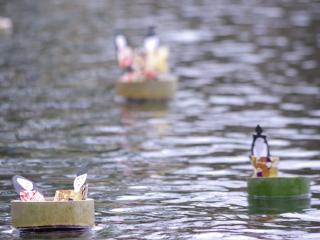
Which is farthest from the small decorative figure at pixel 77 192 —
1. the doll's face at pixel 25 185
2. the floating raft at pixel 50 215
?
the doll's face at pixel 25 185

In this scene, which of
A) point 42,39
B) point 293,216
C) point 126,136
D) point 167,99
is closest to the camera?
point 293,216

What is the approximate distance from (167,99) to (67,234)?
1393 centimetres

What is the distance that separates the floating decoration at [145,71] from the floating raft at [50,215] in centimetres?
1267

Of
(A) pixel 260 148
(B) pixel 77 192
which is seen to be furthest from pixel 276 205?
(B) pixel 77 192

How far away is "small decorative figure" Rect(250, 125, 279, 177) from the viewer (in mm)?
15141

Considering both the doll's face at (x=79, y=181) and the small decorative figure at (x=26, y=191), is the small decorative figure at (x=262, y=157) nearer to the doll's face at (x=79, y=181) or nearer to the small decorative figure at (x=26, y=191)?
the doll's face at (x=79, y=181)

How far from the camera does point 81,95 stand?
27922 millimetres

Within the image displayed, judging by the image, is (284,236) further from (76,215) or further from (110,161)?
(110,161)

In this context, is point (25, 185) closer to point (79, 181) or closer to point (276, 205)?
point (79, 181)

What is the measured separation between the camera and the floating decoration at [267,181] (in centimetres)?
1520

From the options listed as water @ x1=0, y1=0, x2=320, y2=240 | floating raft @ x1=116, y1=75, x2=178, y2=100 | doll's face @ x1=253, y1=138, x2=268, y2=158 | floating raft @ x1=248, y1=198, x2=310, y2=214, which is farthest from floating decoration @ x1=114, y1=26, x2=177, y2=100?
floating raft @ x1=248, y1=198, x2=310, y2=214

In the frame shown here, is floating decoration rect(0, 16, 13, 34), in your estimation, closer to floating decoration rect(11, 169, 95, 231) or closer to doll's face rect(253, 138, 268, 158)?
doll's face rect(253, 138, 268, 158)

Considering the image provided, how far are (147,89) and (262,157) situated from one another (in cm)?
1147

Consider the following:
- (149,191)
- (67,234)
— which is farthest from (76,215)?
(149,191)
